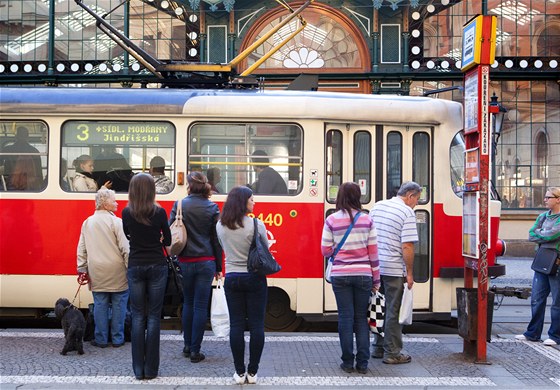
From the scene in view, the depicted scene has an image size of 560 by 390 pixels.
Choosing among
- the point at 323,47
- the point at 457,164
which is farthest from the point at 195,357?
the point at 323,47

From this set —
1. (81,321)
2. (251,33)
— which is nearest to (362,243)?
(81,321)

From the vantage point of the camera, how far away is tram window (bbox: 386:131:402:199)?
28.8 feet

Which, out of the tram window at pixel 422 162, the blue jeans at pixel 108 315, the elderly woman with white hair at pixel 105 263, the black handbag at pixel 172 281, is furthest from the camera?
the tram window at pixel 422 162

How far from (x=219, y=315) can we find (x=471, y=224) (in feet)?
8.36

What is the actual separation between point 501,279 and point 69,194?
9.94 metres

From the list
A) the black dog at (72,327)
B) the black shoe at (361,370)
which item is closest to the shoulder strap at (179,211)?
the black dog at (72,327)

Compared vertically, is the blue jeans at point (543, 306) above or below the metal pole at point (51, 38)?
below

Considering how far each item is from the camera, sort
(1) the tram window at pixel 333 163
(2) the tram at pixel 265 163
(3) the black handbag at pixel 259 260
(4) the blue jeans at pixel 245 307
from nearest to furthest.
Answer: (3) the black handbag at pixel 259 260 < (4) the blue jeans at pixel 245 307 < (2) the tram at pixel 265 163 < (1) the tram window at pixel 333 163

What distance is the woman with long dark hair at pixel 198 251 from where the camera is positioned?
6.73 metres

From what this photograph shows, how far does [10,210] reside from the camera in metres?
8.75

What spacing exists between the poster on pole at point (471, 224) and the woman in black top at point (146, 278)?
285 centimetres

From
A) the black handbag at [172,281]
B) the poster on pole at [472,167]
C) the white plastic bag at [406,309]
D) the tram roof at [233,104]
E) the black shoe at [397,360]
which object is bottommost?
the black shoe at [397,360]

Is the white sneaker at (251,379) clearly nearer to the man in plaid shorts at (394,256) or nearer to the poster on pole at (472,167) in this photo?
the man in plaid shorts at (394,256)

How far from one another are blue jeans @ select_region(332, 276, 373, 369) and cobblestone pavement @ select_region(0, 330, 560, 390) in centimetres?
19
